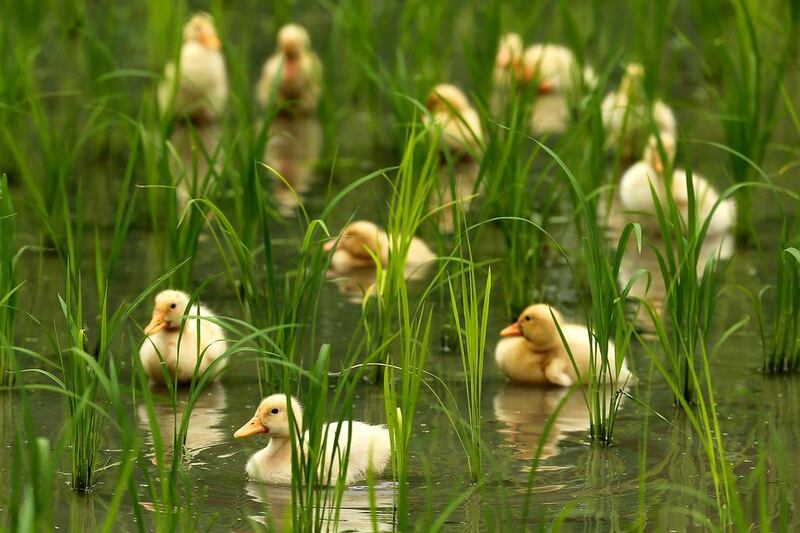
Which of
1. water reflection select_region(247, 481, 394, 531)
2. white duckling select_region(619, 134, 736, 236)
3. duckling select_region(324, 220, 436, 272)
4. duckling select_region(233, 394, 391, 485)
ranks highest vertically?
white duckling select_region(619, 134, 736, 236)

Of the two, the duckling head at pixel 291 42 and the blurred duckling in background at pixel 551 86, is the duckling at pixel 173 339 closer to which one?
the blurred duckling in background at pixel 551 86

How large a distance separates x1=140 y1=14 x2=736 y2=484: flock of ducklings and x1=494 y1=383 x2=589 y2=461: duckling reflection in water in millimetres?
66

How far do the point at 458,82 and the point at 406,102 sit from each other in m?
2.81

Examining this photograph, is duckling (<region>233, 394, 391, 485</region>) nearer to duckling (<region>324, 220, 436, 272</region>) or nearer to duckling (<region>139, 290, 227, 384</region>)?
duckling (<region>139, 290, 227, 384</region>)

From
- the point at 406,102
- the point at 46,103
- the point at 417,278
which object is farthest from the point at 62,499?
the point at 46,103

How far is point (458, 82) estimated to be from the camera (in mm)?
9727

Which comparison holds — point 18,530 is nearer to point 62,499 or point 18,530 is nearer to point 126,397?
point 62,499

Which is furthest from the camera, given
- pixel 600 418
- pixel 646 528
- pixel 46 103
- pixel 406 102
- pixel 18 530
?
pixel 46 103

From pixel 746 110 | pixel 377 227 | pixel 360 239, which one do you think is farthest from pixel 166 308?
pixel 746 110

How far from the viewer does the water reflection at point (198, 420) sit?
15.1 ft

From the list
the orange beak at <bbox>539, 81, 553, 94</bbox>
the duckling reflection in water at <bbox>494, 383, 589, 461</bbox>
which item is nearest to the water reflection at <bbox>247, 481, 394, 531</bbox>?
the duckling reflection in water at <bbox>494, 383, 589, 461</bbox>

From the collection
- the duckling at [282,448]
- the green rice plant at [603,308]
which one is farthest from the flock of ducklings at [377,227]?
the green rice plant at [603,308]

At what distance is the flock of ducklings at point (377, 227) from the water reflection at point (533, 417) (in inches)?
2.5

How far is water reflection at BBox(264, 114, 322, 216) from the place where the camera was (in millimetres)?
7676
